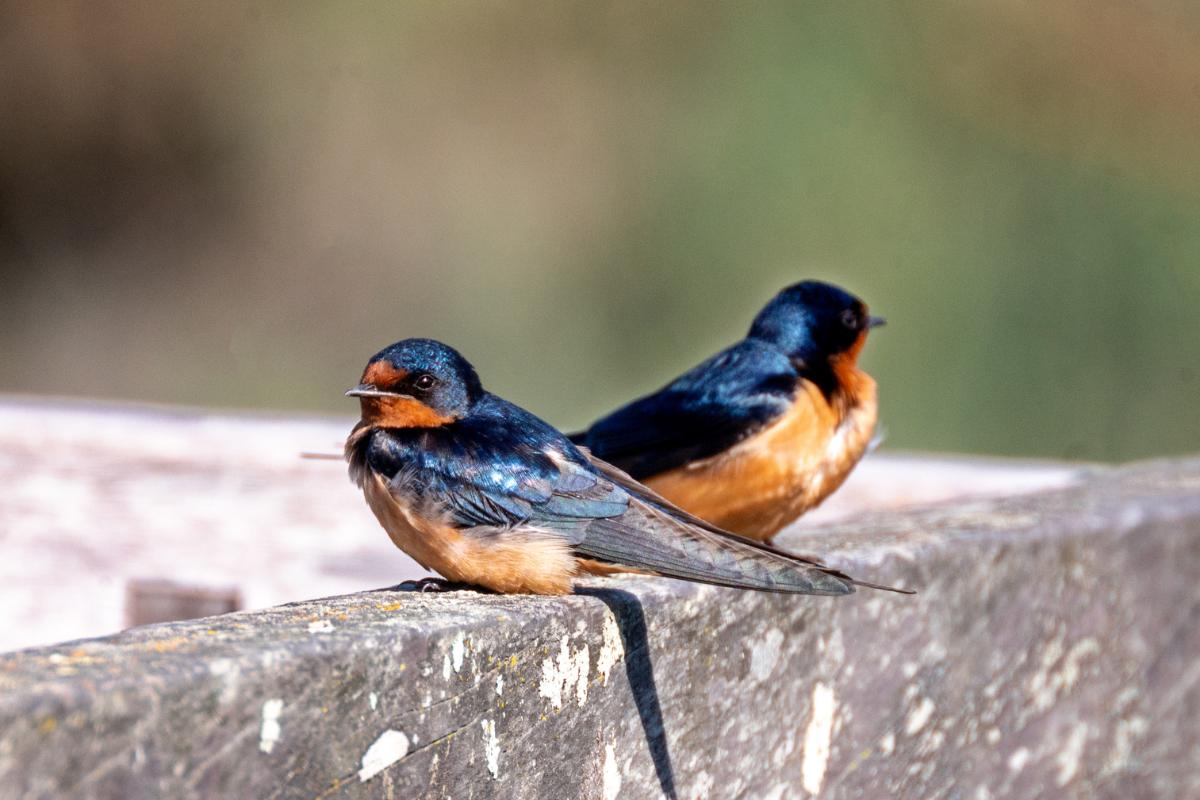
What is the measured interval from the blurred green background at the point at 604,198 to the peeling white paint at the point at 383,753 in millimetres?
4579

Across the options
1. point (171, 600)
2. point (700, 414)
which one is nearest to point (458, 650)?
point (700, 414)

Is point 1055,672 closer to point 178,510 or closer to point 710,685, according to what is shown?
point 710,685

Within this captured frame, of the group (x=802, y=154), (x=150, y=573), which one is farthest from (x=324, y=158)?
(x=150, y=573)

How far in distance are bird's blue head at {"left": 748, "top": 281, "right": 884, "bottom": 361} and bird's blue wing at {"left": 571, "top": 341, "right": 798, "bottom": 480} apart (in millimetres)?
54

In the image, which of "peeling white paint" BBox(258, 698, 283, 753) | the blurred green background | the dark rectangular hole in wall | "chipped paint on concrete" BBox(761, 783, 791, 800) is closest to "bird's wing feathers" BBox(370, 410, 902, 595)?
"chipped paint on concrete" BBox(761, 783, 791, 800)

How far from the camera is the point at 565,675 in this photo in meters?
1.80

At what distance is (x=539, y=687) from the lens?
175 centimetres

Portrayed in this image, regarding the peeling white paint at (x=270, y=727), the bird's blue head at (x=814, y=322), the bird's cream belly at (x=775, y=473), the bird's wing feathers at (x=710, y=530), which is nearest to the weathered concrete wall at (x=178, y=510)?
the bird's blue head at (x=814, y=322)

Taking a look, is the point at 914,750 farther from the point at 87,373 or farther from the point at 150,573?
the point at 87,373

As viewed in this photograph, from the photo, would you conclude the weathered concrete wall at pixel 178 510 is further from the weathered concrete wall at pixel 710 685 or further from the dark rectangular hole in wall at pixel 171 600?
the weathered concrete wall at pixel 710 685

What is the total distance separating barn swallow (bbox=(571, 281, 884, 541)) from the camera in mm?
3195

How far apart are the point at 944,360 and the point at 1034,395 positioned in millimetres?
348

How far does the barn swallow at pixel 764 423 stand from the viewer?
3.20 meters

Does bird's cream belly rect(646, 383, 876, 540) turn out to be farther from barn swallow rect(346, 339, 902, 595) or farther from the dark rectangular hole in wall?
the dark rectangular hole in wall
